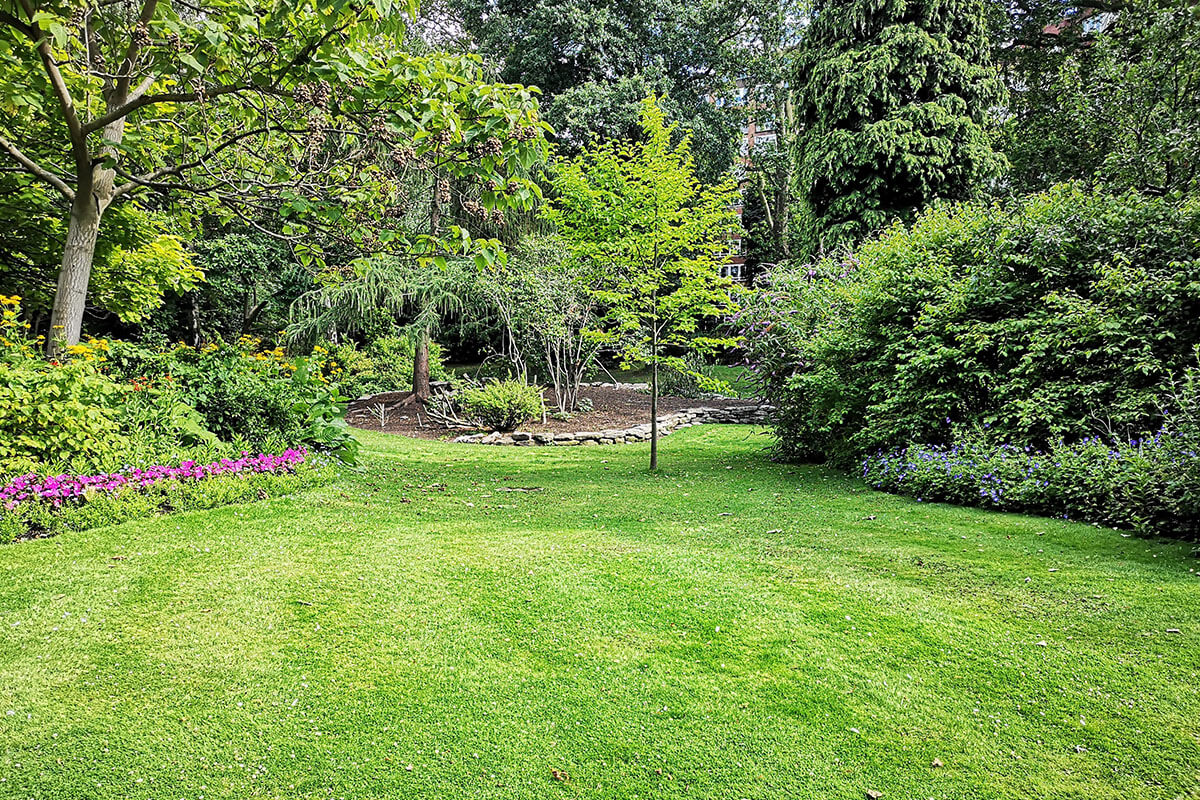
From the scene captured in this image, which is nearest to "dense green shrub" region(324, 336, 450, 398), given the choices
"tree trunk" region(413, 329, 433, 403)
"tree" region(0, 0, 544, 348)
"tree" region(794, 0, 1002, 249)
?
"tree trunk" region(413, 329, 433, 403)

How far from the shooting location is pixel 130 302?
8.70 meters

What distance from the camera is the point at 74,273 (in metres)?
5.47

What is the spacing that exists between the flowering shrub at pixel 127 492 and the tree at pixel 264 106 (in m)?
1.55

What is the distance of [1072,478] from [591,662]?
474cm

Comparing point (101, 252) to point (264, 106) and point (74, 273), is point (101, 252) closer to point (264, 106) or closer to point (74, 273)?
point (74, 273)

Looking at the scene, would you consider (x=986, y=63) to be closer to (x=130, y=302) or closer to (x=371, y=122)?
(x=371, y=122)

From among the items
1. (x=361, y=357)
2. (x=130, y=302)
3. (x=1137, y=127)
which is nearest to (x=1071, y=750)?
(x=130, y=302)

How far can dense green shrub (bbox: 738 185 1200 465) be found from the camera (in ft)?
20.1

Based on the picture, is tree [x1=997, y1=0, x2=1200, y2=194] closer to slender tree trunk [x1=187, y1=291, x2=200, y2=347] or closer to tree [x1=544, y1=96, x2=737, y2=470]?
tree [x1=544, y1=96, x2=737, y2=470]

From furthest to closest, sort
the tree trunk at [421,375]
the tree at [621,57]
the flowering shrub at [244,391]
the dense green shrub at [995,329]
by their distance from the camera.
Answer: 1. the tree at [621,57]
2. the tree trunk at [421,375]
3. the flowering shrub at [244,391]
4. the dense green shrub at [995,329]

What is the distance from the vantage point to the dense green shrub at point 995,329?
6.12 meters

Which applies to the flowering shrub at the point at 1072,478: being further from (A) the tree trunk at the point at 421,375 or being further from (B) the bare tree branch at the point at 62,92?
(A) the tree trunk at the point at 421,375

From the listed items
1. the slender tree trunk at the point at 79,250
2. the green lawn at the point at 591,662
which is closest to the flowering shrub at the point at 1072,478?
the green lawn at the point at 591,662

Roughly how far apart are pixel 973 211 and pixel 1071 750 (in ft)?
24.1
